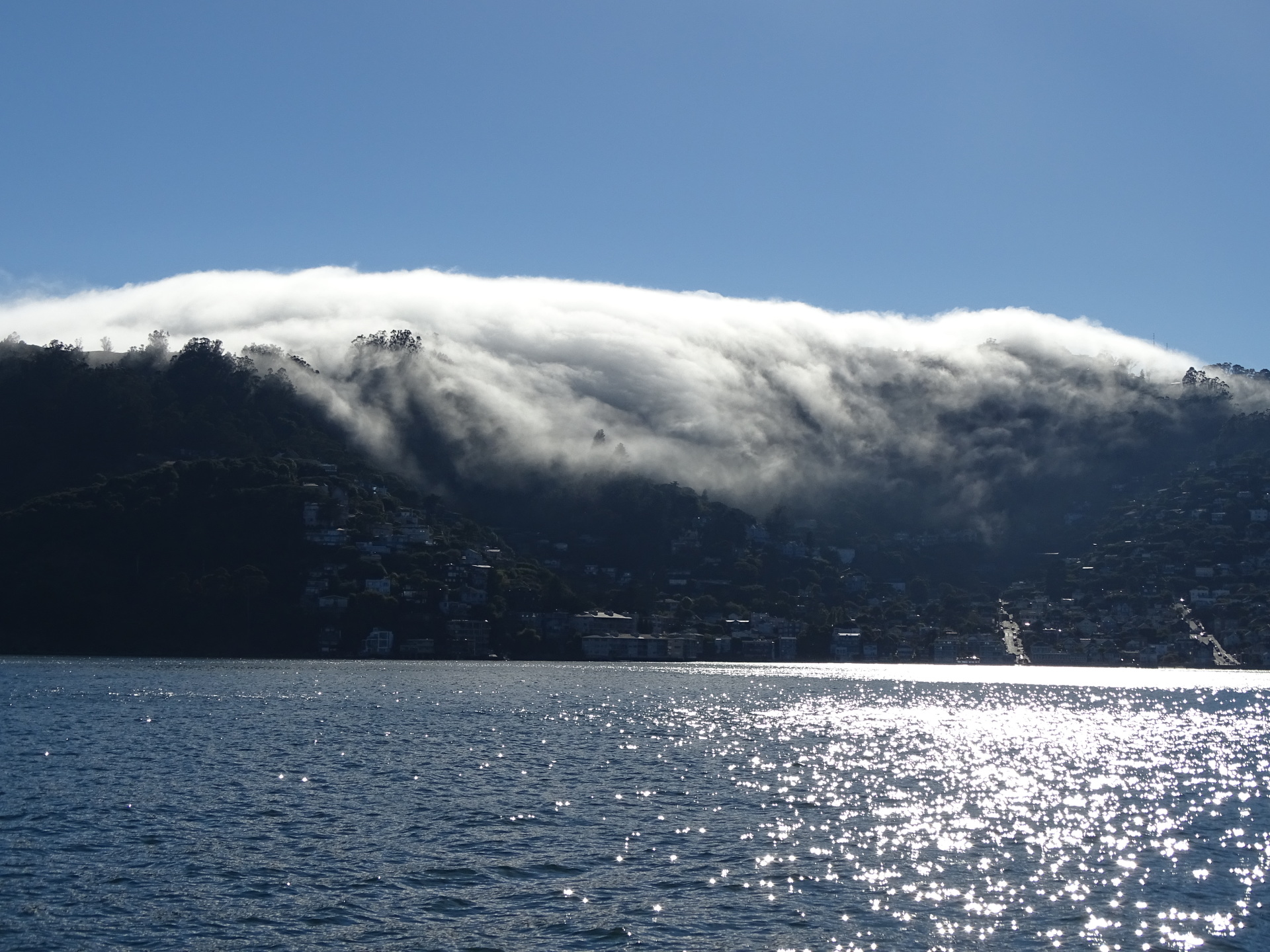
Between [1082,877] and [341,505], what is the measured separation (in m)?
161

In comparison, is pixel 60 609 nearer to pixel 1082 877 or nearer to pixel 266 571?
pixel 266 571

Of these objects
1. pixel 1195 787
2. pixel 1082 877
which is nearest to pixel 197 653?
pixel 1195 787

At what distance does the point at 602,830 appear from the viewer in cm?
4022

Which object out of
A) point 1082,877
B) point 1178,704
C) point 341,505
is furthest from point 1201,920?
point 341,505

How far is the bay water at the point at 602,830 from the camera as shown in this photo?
29.3 m

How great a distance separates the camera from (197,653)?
146375 millimetres

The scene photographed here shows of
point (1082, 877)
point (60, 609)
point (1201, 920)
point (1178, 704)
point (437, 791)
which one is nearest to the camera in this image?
point (1201, 920)

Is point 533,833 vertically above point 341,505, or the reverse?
point 341,505

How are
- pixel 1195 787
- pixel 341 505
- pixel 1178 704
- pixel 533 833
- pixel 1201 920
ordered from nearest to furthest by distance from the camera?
pixel 1201 920 → pixel 533 833 → pixel 1195 787 → pixel 1178 704 → pixel 341 505

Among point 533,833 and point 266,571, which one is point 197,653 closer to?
point 266,571

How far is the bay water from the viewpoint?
2928 cm

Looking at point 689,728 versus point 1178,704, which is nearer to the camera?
point 689,728

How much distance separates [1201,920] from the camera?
31188 mm

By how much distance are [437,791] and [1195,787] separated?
34.4 m
